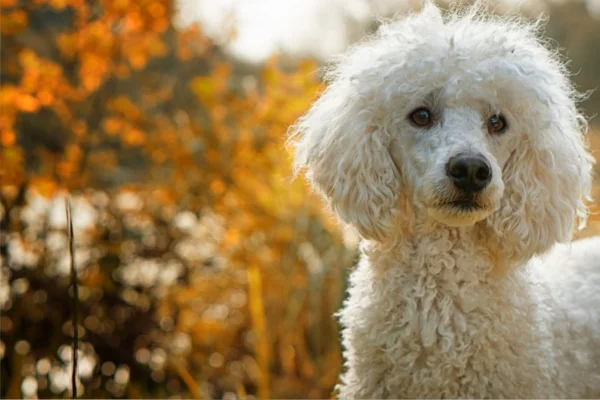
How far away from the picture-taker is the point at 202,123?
16.3 feet

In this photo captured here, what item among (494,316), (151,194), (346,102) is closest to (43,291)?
(151,194)

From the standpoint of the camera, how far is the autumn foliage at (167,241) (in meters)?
4.29

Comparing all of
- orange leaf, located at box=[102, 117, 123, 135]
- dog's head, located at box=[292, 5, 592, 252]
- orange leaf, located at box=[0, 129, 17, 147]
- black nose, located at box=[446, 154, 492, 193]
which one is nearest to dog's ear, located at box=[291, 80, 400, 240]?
dog's head, located at box=[292, 5, 592, 252]

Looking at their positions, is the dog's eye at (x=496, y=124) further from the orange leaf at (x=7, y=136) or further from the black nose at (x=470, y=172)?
the orange leaf at (x=7, y=136)

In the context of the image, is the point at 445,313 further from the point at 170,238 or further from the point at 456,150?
the point at 170,238

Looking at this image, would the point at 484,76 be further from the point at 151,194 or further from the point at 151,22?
the point at 151,194

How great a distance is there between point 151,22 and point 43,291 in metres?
1.60

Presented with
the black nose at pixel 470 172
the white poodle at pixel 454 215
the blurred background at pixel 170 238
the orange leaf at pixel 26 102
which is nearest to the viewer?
the black nose at pixel 470 172

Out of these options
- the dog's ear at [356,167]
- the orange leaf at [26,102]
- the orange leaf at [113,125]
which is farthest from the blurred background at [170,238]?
the dog's ear at [356,167]

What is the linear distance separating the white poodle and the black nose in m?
0.04

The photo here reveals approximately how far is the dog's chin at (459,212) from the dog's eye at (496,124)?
283 millimetres

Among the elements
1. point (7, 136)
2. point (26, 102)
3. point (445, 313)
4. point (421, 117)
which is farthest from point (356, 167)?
point (7, 136)

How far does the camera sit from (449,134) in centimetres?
229

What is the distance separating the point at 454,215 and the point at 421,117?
0.35 meters
